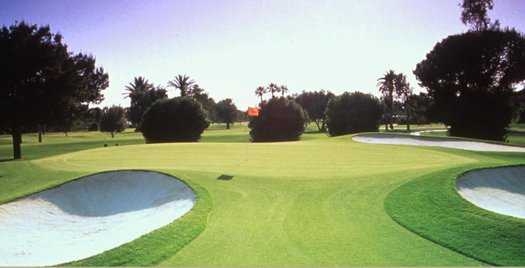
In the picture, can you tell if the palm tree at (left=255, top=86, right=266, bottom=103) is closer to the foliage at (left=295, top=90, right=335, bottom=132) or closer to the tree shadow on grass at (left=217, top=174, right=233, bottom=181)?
the foliage at (left=295, top=90, right=335, bottom=132)

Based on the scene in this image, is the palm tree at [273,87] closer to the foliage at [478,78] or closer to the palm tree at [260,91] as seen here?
the palm tree at [260,91]

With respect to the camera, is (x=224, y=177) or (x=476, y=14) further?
(x=476, y=14)

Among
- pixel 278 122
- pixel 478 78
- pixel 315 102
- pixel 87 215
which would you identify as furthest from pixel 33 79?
pixel 315 102

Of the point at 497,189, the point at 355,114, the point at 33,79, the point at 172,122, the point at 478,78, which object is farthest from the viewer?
the point at 355,114

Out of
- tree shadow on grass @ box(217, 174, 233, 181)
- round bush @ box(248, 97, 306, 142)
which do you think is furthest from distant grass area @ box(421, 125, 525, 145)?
tree shadow on grass @ box(217, 174, 233, 181)

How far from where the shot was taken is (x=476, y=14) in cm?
5322

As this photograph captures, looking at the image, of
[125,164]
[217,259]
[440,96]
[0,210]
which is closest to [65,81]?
[125,164]

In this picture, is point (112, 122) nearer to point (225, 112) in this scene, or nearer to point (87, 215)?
point (225, 112)

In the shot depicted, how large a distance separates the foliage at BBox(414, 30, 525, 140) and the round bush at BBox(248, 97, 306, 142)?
18529mm

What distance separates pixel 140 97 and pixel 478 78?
247 ft

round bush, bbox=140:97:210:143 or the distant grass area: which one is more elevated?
round bush, bbox=140:97:210:143

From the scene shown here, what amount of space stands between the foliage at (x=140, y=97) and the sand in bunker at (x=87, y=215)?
73.4m

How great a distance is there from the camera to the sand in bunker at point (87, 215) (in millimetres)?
9594

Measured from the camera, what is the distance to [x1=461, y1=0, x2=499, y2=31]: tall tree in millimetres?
52594
